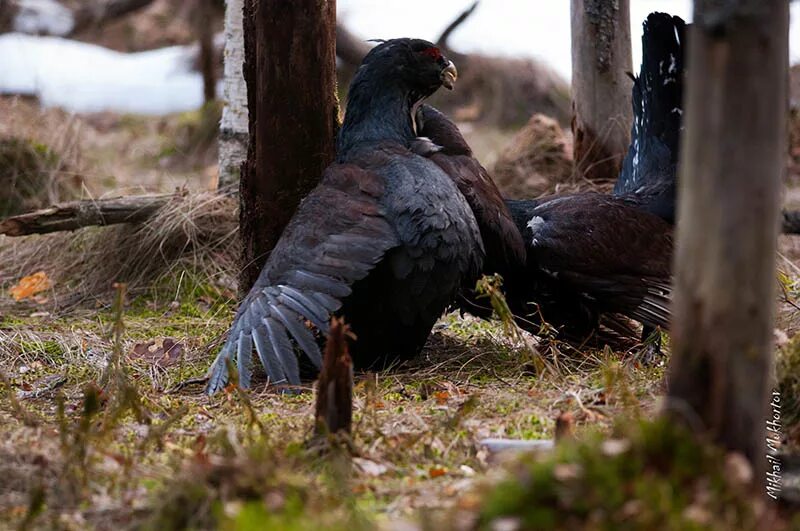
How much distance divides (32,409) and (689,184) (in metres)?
3.07

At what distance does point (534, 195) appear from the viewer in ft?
26.2

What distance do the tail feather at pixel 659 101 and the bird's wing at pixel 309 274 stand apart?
1857mm

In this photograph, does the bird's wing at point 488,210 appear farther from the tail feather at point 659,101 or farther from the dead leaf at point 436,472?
the dead leaf at point 436,472

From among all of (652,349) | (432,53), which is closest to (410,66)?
(432,53)

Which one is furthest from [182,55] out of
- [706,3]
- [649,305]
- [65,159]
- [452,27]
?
[706,3]

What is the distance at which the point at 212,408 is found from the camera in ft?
14.4

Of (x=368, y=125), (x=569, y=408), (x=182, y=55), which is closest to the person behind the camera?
(x=569, y=408)

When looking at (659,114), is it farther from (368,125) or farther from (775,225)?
(775,225)

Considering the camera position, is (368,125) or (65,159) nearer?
(368,125)

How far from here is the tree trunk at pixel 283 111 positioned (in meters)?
5.48

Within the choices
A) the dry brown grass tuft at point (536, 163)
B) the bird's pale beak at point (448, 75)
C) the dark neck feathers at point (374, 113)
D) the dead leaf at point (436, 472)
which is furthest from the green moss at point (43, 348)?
the dry brown grass tuft at point (536, 163)

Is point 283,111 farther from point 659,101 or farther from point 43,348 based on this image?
point 659,101

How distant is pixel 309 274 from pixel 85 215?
8.24 feet

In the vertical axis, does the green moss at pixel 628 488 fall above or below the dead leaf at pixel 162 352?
above
